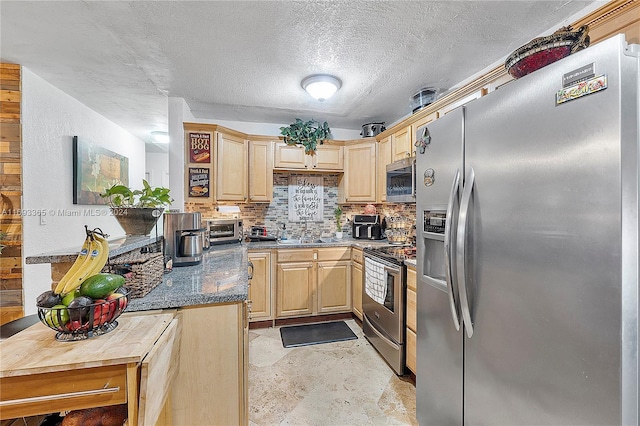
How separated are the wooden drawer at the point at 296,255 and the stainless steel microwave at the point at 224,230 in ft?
1.94

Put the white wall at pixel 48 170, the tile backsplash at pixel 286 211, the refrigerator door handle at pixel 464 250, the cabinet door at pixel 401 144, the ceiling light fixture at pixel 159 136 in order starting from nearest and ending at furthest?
the refrigerator door handle at pixel 464 250 < the white wall at pixel 48 170 < the cabinet door at pixel 401 144 < the tile backsplash at pixel 286 211 < the ceiling light fixture at pixel 159 136

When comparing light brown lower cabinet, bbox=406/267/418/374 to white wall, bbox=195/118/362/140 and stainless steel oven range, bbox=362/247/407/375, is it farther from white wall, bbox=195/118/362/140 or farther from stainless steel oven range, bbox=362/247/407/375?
white wall, bbox=195/118/362/140

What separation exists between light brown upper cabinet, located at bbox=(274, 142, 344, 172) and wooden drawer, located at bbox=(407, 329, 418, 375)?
2256 millimetres

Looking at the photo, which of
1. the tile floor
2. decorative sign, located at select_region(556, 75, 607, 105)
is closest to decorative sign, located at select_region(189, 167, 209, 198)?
the tile floor

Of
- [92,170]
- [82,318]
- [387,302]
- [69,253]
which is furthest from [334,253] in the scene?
[92,170]

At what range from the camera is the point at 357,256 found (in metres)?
3.28

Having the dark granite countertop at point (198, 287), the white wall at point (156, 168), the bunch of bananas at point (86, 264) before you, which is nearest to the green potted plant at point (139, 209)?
the dark granite countertop at point (198, 287)

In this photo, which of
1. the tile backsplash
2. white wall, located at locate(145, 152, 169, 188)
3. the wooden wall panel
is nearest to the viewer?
the wooden wall panel

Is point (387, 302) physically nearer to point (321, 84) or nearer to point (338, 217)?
point (338, 217)

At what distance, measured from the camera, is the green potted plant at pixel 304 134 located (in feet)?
11.6

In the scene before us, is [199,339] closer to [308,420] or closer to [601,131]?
[308,420]

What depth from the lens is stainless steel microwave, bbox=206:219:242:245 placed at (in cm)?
315

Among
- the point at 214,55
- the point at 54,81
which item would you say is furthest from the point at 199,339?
the point at 54,81

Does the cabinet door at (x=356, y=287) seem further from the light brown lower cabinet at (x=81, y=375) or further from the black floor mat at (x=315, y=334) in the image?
the light brown lower cabinet at (x=81, y=375)
